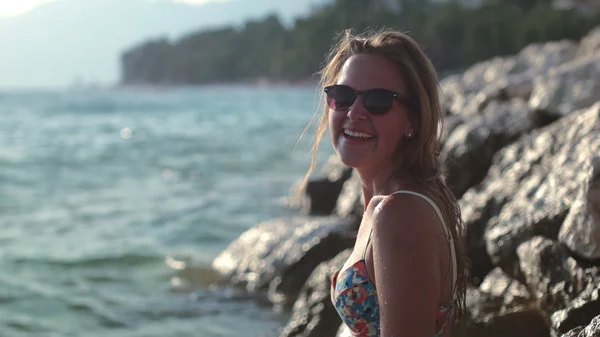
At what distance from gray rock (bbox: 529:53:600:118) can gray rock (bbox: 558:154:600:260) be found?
139 inches

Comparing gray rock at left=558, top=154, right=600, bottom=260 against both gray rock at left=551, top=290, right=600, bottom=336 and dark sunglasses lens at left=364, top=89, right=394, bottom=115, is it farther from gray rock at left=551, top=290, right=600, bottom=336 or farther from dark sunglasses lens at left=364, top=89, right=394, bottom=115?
dark sunglasses lens at left=364, top=89, right=394, bottom=115

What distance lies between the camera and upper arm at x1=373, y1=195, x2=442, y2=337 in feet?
7.27

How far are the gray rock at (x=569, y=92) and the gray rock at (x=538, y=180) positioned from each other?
97 cm

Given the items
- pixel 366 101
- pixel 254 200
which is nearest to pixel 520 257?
pixel 366 101

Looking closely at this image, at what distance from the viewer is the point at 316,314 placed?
5.05 m

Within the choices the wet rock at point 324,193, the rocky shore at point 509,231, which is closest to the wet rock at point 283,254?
the rocky shore at point 509,231

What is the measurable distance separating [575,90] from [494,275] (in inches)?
132

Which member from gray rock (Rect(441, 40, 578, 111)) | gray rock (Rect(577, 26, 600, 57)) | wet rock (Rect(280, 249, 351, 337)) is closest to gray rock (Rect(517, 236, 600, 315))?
wet rock (Rect(280, 249, 351, 337))

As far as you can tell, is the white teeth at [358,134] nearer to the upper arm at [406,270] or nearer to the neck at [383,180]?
the neck at [383,180]

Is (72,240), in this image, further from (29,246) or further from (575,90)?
(575,90)

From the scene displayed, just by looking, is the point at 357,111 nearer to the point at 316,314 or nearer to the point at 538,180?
the point at 316,314

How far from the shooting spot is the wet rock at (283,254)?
682 centimetres

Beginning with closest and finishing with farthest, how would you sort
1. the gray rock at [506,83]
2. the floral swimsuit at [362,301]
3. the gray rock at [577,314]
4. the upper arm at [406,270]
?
the upper arm at [406,270], the floral swimsuit at [362,301], the gray rock at [577,314], the gray rock at [506,83]

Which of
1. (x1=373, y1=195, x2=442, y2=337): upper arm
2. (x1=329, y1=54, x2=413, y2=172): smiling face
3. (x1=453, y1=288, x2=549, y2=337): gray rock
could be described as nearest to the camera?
(x1=373, y1=195, x2=442, y2=337): upper arm
